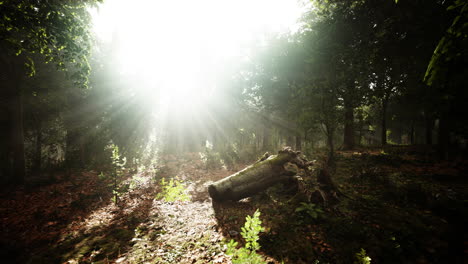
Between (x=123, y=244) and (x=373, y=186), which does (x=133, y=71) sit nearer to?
(x=123, y=244)

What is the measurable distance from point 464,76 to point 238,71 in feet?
65.7

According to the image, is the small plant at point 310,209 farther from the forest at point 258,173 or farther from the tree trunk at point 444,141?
the tree trunk at point 444,141

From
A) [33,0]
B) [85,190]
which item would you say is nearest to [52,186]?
[85,190]

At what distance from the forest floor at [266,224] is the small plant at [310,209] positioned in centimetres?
4

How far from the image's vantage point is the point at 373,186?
23.2 feet

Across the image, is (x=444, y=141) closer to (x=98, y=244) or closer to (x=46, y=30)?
(x=98, y=244)

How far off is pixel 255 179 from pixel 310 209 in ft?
7.52

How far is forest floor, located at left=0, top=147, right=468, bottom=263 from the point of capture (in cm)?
391

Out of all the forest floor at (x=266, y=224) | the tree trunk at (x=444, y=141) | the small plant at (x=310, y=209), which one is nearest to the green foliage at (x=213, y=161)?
the forest floor at (x=266, y=224)

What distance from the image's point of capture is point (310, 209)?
17.5ft

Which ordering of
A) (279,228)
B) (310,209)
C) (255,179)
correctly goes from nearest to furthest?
(279,228) → (310,209) → (255,179)

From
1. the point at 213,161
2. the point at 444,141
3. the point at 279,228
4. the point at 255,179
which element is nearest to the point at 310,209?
the point at 279,228

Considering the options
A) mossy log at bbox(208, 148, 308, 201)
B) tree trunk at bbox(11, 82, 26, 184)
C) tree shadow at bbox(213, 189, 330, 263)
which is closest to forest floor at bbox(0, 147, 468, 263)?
tree shadow at bbox(213, 189, 330, 263)

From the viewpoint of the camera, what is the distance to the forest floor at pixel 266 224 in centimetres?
391
